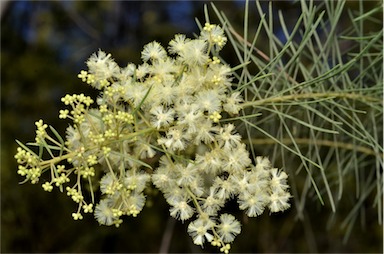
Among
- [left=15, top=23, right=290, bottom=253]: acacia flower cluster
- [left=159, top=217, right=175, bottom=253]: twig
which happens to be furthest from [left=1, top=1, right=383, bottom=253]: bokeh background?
[left=15, top=23, right=290, bottom=253]: acacia flower cluster

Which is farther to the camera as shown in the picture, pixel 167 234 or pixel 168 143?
pixel 167 234

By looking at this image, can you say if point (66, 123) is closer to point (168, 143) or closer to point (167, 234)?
point (167, 234)

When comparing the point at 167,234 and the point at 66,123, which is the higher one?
the point at 66,123

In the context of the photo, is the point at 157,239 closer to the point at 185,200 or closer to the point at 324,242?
the point at 324,242

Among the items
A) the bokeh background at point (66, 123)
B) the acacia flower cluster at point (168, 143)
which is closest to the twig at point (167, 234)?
the bokeh background at point (66, 123)

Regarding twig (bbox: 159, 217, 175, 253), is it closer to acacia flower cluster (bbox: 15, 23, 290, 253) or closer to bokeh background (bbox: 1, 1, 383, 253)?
bokeh background (bbox: 1, 1, 383, 253)

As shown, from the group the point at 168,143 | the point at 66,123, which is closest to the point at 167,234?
the point at 66,123

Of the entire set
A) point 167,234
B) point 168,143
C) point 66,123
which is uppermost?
point 66,123
